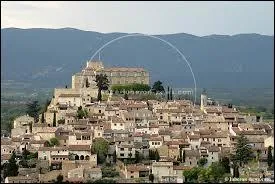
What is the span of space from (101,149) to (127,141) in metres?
0.95

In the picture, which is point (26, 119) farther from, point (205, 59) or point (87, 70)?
point (205, 59)

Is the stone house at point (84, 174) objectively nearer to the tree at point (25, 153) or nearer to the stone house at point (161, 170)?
the stone house at point (161, 170)

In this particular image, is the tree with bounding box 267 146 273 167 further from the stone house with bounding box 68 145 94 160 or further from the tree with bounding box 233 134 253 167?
the stone house with bounding box 68 145 94 160

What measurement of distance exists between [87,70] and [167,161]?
43.2 feet

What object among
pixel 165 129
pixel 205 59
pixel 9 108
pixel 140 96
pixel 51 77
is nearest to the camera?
pixel 165 129

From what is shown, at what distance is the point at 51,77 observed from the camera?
233 ft

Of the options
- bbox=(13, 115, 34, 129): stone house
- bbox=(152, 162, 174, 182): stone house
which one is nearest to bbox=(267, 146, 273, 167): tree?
bbox=(152, 162, 174, 182): stone house

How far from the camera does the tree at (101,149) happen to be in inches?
852

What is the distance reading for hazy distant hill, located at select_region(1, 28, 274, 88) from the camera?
220 feet

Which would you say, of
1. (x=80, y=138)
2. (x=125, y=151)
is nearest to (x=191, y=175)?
(x=125, y=151)

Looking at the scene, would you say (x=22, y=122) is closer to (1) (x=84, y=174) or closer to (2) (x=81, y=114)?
(2) (x=81, y=114)

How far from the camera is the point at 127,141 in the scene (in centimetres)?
2245

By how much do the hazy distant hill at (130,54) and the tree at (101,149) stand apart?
36.3 metres

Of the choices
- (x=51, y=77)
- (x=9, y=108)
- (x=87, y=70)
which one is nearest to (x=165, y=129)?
(x=87, y=70)
